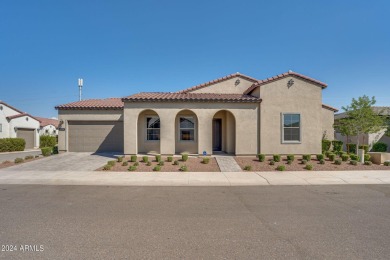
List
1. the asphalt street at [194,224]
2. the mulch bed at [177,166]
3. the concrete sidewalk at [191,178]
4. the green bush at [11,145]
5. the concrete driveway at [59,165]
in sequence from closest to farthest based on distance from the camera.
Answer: the asphalt street at [194,224], the concrete sidewalk at [191,178], the mulch bed at [177,166], the concrete driveway at [59,165], the green bush at [11,145]

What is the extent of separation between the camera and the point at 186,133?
45.2 ft

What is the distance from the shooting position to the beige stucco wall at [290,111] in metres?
12.4

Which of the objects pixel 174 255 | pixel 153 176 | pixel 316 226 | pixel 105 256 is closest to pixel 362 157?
pixel 316 226

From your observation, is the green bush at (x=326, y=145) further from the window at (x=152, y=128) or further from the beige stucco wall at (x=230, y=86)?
the window at (x=152, y=128)

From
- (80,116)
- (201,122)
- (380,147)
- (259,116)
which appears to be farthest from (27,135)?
(380,147)

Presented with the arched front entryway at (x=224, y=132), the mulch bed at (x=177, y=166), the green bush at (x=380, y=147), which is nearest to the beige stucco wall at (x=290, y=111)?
the arched front entryway at (x=224, y=132)

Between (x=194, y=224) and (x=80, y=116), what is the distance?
15.3m

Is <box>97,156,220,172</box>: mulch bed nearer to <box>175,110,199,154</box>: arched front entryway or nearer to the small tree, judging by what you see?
<box>175,110,199,154</box>: arched front entryway

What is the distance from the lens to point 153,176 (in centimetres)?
860

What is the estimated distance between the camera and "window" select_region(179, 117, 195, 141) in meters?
13.7

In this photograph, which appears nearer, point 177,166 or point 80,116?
point 177,166

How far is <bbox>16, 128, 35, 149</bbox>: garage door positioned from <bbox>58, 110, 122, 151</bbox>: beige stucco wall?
13.7m

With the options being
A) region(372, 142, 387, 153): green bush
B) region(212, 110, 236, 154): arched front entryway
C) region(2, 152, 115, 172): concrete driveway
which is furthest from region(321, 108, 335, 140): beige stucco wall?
region(2, 152, 115, 172): concrete driveway

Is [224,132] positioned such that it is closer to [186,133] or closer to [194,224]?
[186,133]
